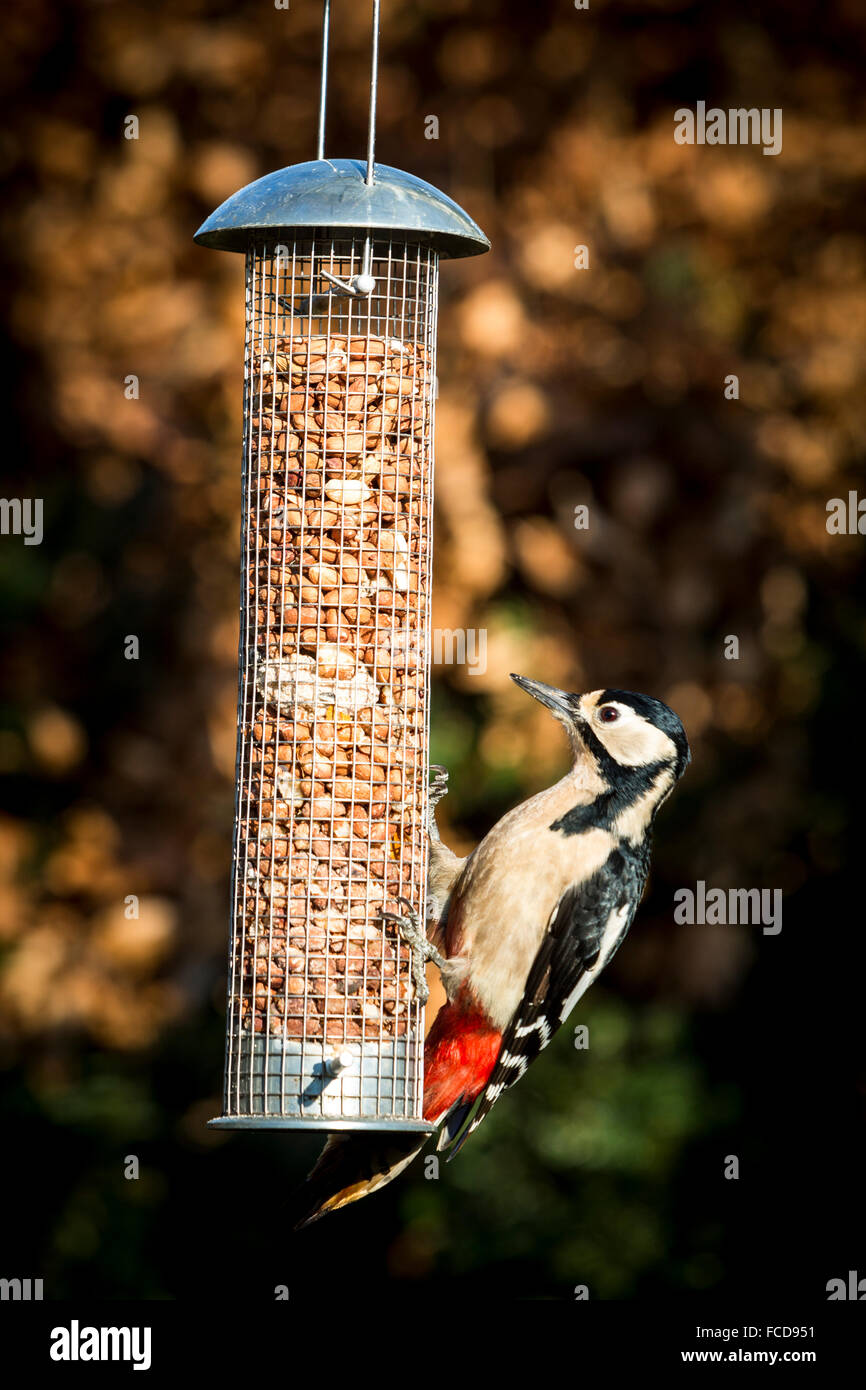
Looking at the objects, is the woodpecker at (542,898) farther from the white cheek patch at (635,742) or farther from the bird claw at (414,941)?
the bird claw at (414,941)

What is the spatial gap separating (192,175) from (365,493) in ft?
18.5

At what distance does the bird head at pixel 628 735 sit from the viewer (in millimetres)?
Result: 6637

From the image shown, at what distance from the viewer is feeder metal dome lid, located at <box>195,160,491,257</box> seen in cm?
530

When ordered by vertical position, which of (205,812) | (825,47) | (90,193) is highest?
(825,47)

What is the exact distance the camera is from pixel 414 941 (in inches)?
232

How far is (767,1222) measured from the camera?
31.6 feet

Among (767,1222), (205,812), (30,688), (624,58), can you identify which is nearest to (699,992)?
(767,1222)

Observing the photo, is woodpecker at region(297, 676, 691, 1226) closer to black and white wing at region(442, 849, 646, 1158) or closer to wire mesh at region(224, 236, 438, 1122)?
black and white wing at region(442, 849, 646, 1158)

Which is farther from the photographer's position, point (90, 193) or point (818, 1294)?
point (90, 193)

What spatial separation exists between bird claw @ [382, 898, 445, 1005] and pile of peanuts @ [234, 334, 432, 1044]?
0.03 meters

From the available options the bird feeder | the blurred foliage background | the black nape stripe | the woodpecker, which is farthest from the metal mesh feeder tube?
the blurred foliage background

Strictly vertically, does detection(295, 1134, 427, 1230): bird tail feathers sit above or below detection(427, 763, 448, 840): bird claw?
below

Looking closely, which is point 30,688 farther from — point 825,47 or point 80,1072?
point 825,47

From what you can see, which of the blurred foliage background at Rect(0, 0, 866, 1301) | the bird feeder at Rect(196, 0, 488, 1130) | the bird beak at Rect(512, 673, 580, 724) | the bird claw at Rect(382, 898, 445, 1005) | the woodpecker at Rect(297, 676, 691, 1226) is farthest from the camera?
the blurred foliage background at Rect(0, 0, 866, 1301)
